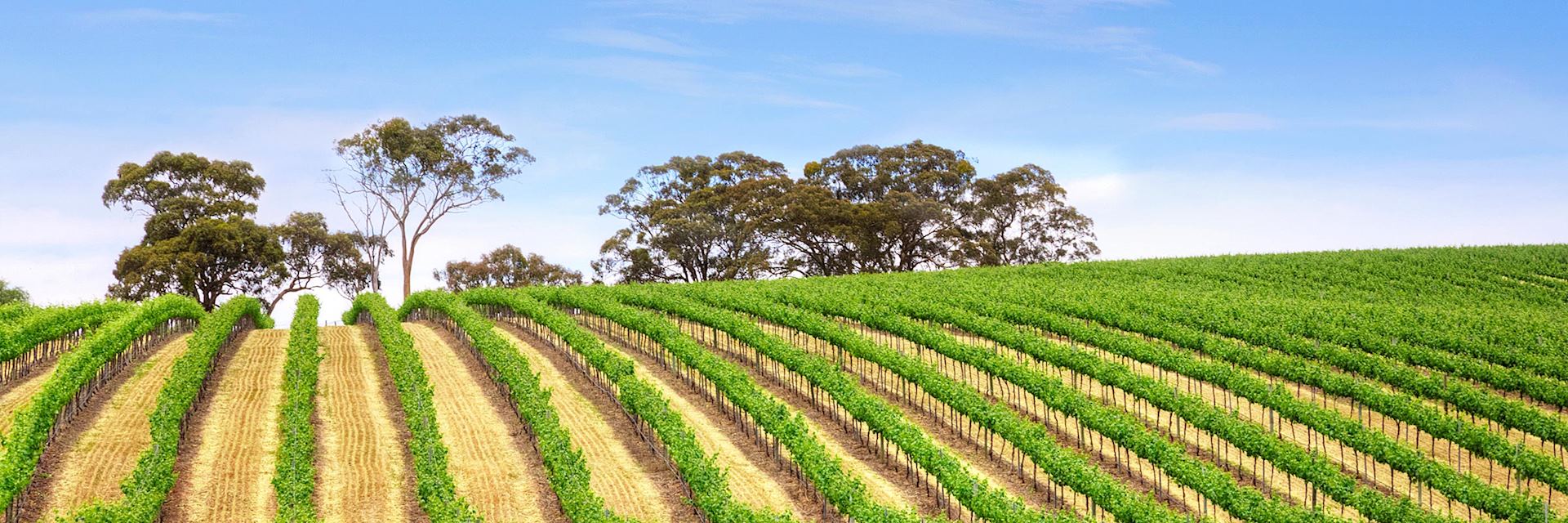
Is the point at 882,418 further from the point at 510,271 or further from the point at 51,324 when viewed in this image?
the point at 510,271

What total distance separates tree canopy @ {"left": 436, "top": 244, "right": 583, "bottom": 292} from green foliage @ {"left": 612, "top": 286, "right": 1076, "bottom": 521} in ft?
107

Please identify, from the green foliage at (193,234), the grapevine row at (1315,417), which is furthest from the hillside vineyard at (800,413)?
the green foliage at (193,234)

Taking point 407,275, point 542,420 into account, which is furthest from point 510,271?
point 542,420

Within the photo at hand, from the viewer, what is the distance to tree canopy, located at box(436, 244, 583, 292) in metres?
76.2

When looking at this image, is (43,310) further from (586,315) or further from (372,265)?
(372,265)

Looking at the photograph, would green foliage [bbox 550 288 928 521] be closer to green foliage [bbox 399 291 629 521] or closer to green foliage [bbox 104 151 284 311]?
green foliage [bbox 399 291 629 521]

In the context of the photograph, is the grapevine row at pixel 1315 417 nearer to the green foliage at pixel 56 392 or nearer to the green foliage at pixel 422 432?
the green foliage at pixel 422 432

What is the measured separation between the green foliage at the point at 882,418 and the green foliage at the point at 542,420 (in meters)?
5.64

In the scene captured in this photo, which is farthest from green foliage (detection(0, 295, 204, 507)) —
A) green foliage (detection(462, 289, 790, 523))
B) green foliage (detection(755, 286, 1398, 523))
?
green foliage (detection(755, 286, 1398, 523))

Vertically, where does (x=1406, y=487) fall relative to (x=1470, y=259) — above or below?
below

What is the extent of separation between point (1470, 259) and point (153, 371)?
210 feet

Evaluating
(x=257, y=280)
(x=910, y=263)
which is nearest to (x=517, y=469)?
(x=257, y=280)

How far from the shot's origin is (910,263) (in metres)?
78.2

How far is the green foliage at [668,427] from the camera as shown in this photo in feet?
71.6
